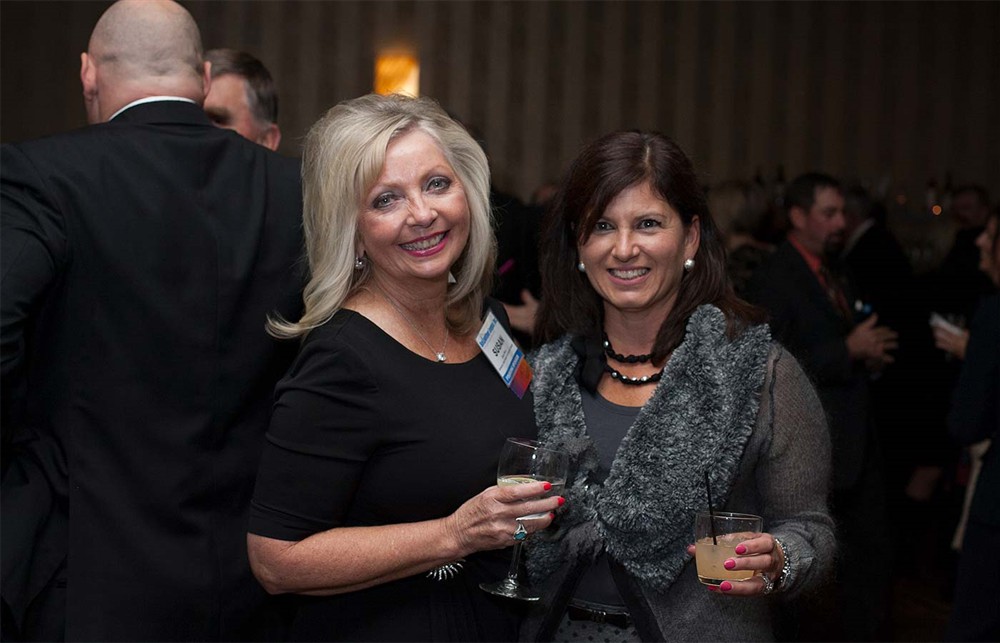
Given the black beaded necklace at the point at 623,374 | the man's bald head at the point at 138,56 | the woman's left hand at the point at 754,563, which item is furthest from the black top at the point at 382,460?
the man's bald head at the point at 138,56

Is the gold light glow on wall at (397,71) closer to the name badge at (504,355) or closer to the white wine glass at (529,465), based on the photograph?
the name badge at (504,355)

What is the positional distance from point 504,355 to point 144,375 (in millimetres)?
707

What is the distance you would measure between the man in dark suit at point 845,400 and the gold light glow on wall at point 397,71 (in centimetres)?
435

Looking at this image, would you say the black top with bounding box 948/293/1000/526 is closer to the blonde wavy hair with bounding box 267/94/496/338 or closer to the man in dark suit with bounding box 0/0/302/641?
the blonde wavy hair with bounding box 267/94/496/338

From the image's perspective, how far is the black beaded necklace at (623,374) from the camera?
2.14 metres

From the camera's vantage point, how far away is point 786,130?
8797mm

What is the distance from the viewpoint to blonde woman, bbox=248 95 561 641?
1.82 metres

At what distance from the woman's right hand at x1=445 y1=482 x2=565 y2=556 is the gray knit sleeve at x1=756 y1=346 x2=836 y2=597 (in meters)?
0.44

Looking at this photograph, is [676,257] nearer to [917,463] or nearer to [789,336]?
[789,336]

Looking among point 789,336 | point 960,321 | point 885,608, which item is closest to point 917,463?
point 960,321

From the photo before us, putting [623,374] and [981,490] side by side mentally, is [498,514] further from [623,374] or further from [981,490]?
[981,490]

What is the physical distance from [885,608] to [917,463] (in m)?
1.93

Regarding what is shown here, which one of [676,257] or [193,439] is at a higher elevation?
[676,257]

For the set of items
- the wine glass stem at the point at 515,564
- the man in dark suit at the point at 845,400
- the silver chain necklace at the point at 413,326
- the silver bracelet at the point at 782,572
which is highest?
the silver chain necklace at the point at 413,326
